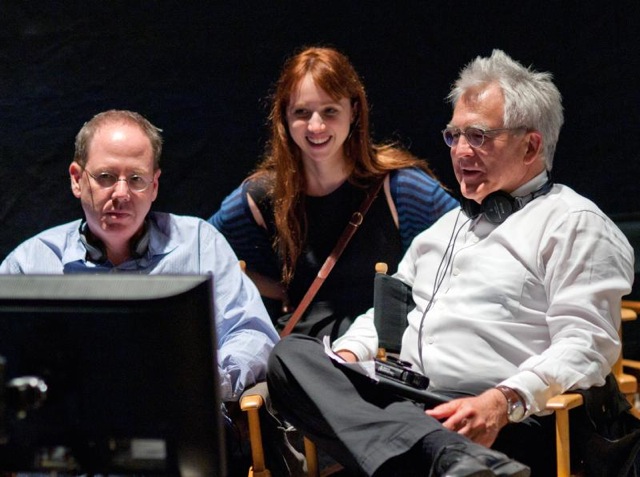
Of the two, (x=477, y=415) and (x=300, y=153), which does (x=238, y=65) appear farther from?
(x=477, y=415)

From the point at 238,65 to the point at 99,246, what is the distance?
1.20 m

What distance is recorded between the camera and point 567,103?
169 inches

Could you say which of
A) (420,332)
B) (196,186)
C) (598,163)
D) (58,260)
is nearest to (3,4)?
(196,186)

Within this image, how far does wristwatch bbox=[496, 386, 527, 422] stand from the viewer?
111 inches

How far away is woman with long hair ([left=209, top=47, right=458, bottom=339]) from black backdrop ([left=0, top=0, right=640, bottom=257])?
1.20ft

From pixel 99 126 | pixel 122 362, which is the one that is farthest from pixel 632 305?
pixel 122 362

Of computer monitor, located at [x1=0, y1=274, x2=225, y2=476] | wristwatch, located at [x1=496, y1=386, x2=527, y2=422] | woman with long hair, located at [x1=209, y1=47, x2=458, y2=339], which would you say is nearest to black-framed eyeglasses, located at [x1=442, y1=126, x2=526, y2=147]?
woman with long hair, located at [x1=209, y1=47, x2=458, y2=339]

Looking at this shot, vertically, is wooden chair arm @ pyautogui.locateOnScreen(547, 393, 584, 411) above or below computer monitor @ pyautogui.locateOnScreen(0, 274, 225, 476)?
below

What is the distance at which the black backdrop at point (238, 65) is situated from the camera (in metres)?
4.24

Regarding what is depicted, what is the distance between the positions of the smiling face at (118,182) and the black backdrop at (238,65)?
913 mm

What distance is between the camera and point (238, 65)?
4.29 metres

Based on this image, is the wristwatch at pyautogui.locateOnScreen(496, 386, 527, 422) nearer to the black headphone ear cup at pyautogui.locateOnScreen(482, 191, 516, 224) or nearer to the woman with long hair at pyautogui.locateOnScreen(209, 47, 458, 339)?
the black headphone ear cup at pyautogui.locateOnScreen(482, 191, 516, 224)

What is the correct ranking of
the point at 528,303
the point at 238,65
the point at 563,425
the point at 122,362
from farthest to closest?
the point at 238,65, the point at 528,303, the point at 563,425, the point at 122,362

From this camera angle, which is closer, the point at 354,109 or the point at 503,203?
the point at 503,203
